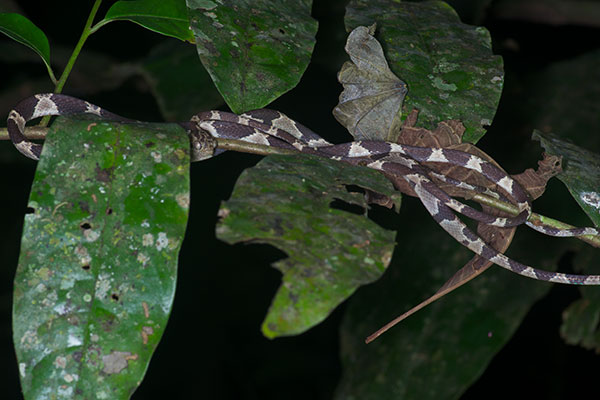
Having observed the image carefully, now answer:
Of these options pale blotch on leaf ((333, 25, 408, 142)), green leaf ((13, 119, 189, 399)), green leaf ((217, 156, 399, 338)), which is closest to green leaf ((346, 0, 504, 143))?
pale blotch on leaf ((333, 25, 408, 142))

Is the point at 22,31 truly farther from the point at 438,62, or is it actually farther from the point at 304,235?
the point at 438,62

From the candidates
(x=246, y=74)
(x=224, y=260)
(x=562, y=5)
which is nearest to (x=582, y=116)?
(x=562, y=5)

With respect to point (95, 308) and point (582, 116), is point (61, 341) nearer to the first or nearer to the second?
point (95, 308)

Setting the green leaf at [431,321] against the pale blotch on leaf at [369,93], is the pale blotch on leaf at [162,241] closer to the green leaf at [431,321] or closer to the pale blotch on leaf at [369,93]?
the pale blotch on leaf at [369,93]

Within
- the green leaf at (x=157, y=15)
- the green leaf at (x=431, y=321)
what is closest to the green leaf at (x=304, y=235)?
the green leaf at (x=157, y=15)

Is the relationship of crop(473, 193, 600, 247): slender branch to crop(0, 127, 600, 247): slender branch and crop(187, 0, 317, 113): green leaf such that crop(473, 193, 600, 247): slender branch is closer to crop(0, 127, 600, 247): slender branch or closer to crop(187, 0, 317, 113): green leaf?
crop(0, 127, 600, 247): slender branch

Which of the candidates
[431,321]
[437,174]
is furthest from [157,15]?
[431,321]
